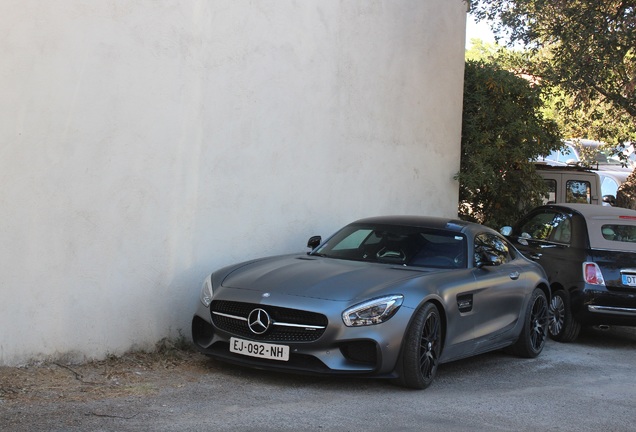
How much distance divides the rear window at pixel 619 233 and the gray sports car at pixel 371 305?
2291 millimetres

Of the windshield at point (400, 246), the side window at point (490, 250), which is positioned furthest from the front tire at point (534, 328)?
the windshield at point (400, 246)

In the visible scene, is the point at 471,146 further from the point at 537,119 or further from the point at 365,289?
the point at 365,289

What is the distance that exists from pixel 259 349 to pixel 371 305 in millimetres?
975

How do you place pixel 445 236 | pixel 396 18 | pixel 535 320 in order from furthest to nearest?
pixel 396 18 → pixel 535 320 → pixel 445 236

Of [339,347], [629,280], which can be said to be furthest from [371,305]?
[629,280]

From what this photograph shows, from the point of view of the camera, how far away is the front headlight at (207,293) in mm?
7728

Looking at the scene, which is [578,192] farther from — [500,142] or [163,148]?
[163,148]

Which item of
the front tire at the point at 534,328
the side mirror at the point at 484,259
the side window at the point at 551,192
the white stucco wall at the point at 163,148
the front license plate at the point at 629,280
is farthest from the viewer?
the side window at the point at 551,192

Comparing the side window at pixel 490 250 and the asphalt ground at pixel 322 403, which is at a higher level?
the side window at pixel 490 250

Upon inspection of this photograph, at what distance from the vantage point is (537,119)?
50.0ft

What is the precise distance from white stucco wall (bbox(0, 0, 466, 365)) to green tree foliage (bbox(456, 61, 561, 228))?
2.87 m

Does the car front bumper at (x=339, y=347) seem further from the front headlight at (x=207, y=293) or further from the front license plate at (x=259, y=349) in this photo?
the front headlight at (x=207, y=293)

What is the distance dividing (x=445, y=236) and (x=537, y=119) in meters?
7.12

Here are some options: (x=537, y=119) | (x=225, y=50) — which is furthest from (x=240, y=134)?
(x=537, y=119)
